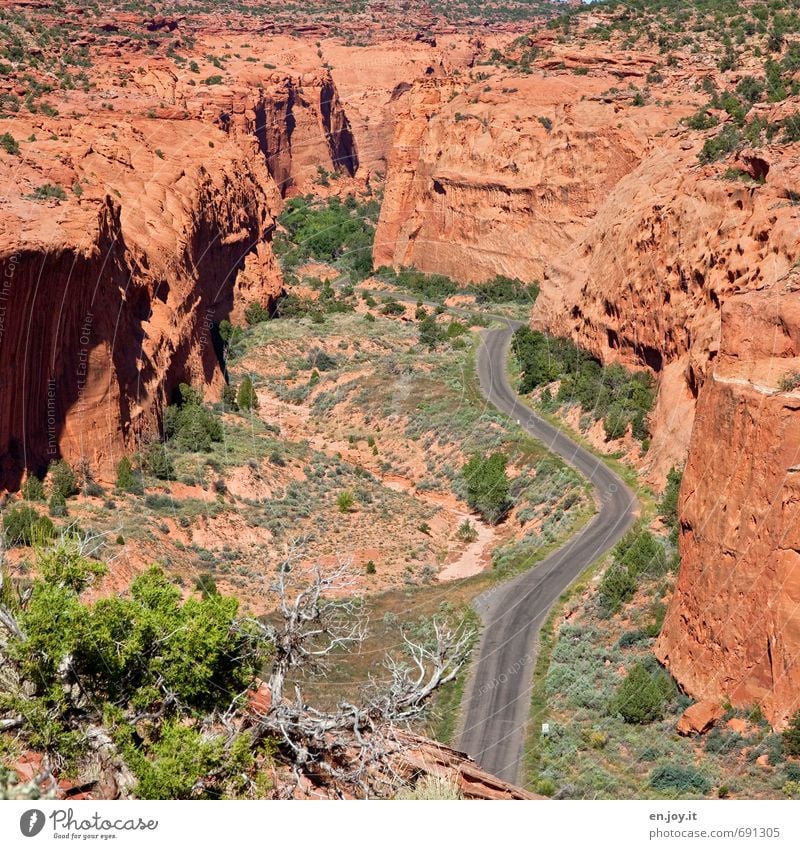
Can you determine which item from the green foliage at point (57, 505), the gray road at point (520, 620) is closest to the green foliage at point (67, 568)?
the gray road at point (520, 620)

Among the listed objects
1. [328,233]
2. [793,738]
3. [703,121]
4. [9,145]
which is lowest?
[328,233]

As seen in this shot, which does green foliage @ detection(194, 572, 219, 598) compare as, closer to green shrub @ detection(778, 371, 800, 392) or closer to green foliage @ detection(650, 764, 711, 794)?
green foliage @ detection(650, 764, 711, 794)

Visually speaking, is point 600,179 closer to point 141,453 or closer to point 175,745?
point 141,453

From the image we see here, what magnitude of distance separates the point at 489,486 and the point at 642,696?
26.3m

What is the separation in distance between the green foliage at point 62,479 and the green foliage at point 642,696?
21832 millimetres

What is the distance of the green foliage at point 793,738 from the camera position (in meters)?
30.6

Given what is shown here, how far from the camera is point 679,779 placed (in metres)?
31.6

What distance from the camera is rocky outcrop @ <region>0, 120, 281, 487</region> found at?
157 ft

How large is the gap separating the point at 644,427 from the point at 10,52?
57.8 meters

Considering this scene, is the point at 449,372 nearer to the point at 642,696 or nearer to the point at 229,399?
the point at 229,399

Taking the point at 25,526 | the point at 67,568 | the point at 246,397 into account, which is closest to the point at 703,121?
the point at 246,397

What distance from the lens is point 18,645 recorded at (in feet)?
81.4

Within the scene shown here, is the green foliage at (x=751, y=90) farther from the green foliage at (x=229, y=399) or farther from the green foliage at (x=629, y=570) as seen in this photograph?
the green foliage at (x=629, y=570)

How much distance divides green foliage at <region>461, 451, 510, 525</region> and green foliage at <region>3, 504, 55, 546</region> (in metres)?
22.1
